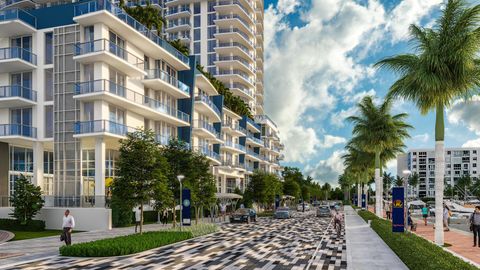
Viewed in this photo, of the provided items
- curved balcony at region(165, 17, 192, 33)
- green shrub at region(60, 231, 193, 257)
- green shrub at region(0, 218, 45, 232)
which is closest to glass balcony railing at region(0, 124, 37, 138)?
green shrub at region(0, 218, 45, 232)

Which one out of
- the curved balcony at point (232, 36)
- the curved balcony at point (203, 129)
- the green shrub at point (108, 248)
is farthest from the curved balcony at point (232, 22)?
the green shrub at point (108, 248)

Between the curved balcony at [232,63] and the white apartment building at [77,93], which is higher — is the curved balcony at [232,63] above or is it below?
above

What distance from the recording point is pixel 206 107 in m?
52.1

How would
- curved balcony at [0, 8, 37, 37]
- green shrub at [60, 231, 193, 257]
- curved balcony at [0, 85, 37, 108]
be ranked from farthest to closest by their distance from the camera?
curved balcony at [0, 85, 37, 108]
curved balcony at [0, 8, 37, 37]
green shrub at [60, 231, 193, 257]

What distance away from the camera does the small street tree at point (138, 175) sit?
22594 millimetres

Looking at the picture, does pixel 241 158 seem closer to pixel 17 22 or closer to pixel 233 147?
pixel 233 147

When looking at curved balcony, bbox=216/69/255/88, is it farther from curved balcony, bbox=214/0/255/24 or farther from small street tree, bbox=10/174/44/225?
small street tree, bbox=10/174/44/225

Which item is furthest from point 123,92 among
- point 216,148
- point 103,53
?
point 216,148

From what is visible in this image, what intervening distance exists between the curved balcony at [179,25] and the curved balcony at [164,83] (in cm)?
4388

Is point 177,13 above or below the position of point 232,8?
above

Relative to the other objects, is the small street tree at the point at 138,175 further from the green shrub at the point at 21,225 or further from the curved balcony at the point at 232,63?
the curved balcony at the point at 232,63

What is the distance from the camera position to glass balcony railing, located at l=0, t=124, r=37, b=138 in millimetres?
35906

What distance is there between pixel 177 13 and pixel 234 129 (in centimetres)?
3288

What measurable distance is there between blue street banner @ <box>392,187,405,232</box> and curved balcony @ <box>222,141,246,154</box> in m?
42.0
